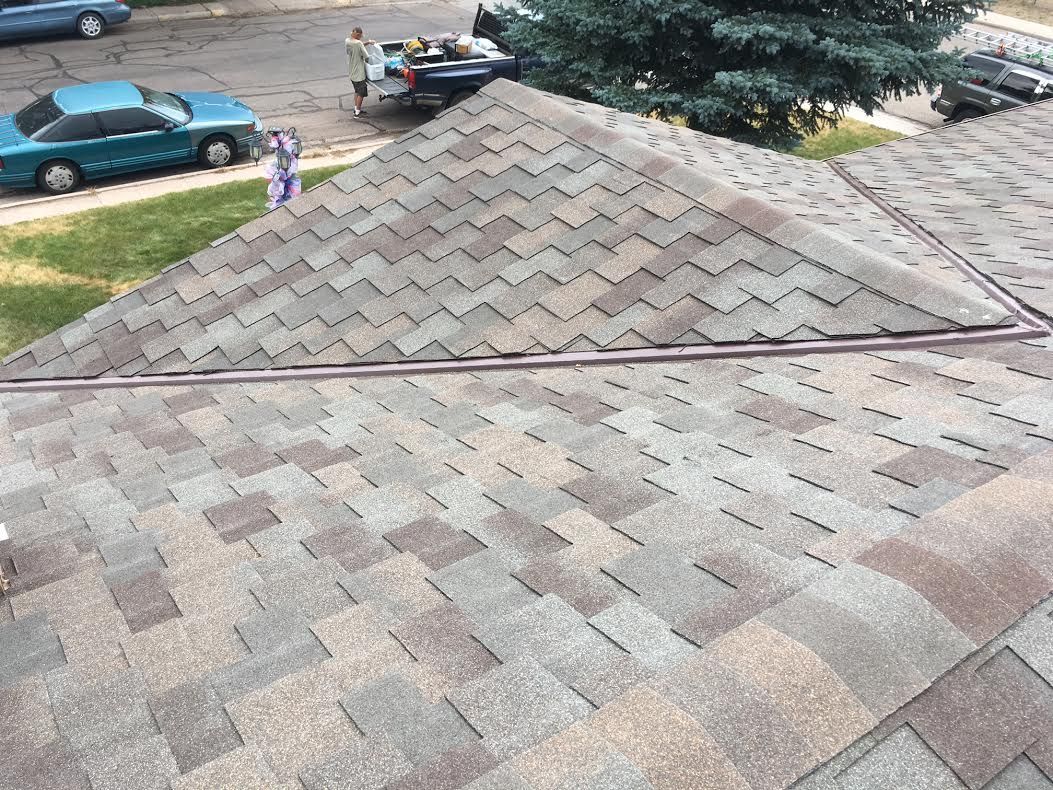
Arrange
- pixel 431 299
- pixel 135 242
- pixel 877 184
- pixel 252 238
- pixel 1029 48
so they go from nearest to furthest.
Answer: pixel 431 299 < pixel 252 238 < pixel 877 184 < pixel 135 242 < pixel 1029 48

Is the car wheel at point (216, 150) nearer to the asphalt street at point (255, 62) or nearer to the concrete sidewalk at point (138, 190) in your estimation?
the concrete sidewalk at point (138, 190)

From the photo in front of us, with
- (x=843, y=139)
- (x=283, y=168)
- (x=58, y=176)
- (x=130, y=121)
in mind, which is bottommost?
(x=58, y=176)

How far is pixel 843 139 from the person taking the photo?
63.5ft

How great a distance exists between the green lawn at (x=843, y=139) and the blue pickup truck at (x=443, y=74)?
6489 mm

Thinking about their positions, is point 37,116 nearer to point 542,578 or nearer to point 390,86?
point 390,86

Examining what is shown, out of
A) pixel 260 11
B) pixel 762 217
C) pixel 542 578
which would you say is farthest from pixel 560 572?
pixel 260 11

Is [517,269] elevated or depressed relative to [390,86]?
elevated

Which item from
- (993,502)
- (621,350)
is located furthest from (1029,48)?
(993,502)

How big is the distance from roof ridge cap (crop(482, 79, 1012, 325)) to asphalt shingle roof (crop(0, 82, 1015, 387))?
0.05 ft

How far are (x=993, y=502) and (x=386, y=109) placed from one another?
64.8 feet

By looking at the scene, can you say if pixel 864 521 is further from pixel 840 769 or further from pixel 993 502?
pixel 840 769

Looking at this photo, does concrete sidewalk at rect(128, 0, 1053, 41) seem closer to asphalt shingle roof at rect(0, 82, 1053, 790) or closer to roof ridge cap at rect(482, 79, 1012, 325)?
roof ridge cap at rect(482, 79, 1012, 325)

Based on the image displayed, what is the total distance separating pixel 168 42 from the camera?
84.6 ft

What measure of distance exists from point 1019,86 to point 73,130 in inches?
747
